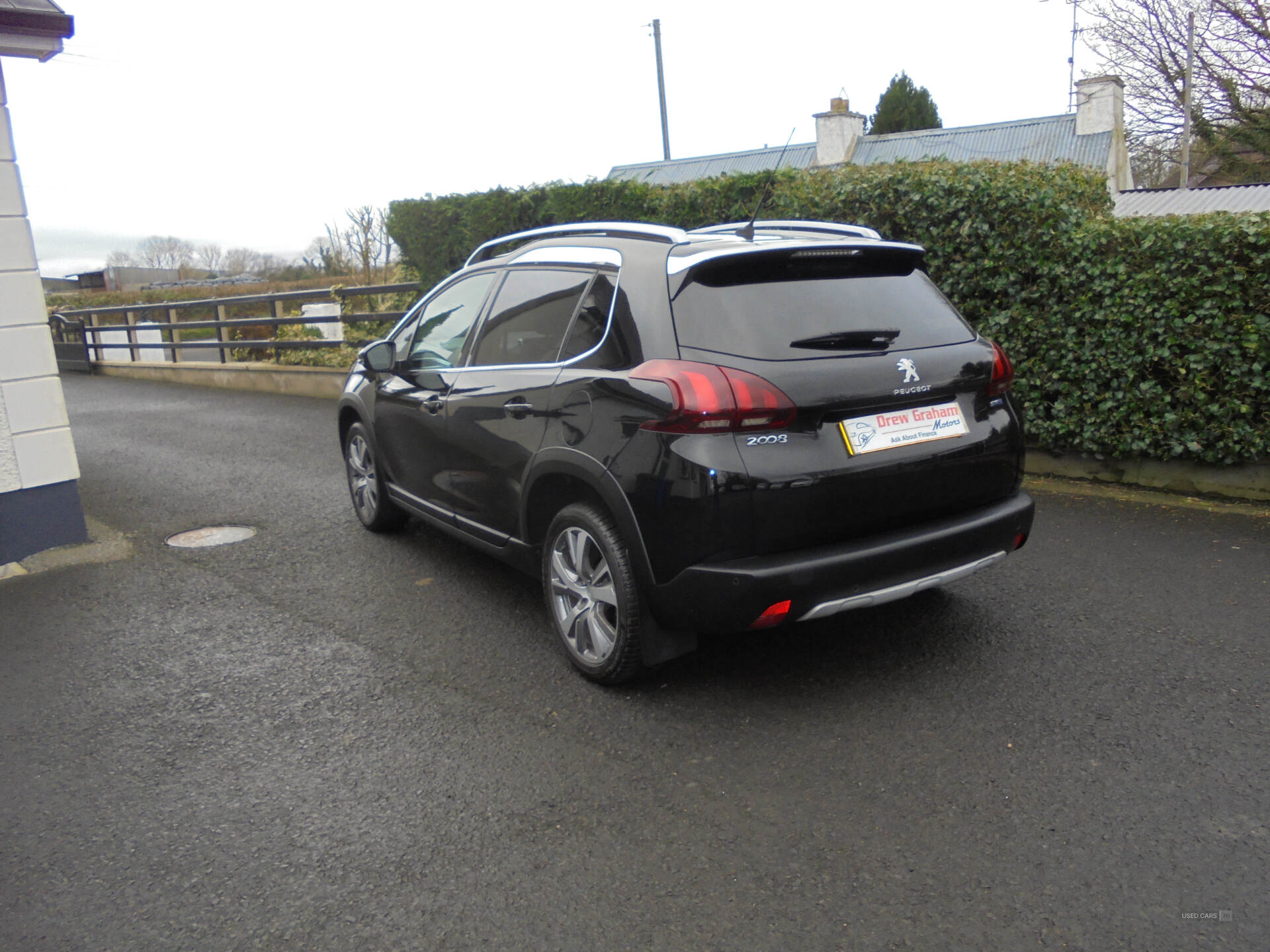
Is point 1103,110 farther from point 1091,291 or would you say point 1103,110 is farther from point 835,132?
point 1091,291

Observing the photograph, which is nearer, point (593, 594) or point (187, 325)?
point (593, 594)

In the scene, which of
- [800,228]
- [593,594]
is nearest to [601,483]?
[593,594]

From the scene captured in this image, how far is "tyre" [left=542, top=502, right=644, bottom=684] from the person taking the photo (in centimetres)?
359

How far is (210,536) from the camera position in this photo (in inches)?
256

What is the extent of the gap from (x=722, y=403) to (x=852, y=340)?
0.65 metres

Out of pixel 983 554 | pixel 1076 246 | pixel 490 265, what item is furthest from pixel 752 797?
pixel 1076 246

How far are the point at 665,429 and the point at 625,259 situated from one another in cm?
87

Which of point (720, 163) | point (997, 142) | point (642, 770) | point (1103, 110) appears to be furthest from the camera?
point (720, 163)

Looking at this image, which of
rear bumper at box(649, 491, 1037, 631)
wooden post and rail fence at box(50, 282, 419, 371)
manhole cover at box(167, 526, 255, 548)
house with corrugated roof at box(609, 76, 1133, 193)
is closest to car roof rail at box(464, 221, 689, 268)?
rear bumper at box(649, 491, 1037, 631)

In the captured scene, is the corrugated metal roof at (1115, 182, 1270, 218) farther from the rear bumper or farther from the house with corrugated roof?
the rear bumper

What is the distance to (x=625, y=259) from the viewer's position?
3816 millimetres

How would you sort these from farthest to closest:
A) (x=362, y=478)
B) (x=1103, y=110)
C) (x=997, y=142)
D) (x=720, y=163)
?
(x=720, y=163)
(x=997, y=142)
(x=1103, y=110)
(x=362, y=478)

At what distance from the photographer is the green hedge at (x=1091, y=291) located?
596 centimetres

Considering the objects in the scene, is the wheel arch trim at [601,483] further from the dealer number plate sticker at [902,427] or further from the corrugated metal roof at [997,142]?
the corrugated metal roof at [997,142]
